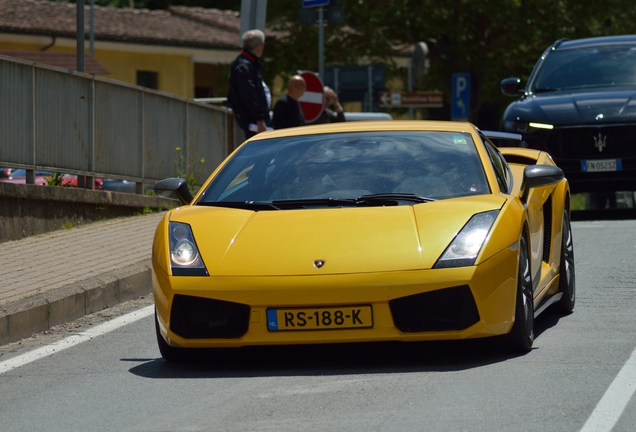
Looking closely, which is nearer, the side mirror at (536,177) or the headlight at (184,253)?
the headlight at (184,253)

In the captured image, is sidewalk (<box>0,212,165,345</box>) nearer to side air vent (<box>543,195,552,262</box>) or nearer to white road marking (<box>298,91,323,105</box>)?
side air vent (<box>543,195,552,262</box>)

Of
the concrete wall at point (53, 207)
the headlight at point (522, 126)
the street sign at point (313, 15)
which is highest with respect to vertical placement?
Answer: the street sign at point (313, 15)

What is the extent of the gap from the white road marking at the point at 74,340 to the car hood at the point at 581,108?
5596 mm

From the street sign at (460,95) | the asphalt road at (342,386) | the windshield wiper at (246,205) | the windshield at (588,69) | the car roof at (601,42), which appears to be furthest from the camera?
the street sign at (460,95)

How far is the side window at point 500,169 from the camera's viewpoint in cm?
704

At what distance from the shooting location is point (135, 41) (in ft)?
135

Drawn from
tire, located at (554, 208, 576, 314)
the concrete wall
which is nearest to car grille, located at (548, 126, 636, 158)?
the concrete wall

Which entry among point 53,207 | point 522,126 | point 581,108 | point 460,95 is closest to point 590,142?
point 581,108

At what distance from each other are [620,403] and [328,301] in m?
1.44

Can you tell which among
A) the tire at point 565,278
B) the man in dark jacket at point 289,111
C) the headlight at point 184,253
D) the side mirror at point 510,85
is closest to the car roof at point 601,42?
the side mirror at point 510,85

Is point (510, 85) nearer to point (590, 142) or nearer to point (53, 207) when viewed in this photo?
point (590, 142)

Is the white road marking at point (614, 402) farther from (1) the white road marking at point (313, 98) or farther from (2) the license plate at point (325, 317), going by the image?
(1) the white road marking at point (313, 98)

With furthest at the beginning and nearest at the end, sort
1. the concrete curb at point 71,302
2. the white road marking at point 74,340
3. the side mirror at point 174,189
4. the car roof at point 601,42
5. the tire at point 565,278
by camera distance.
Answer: the car roof at point 601,42 < the concrete curb at point 71,302 < the tire at point 565,278 < the side mirror at point 174,189 < the white road marking at point 74,340

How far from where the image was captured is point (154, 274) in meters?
6.46
